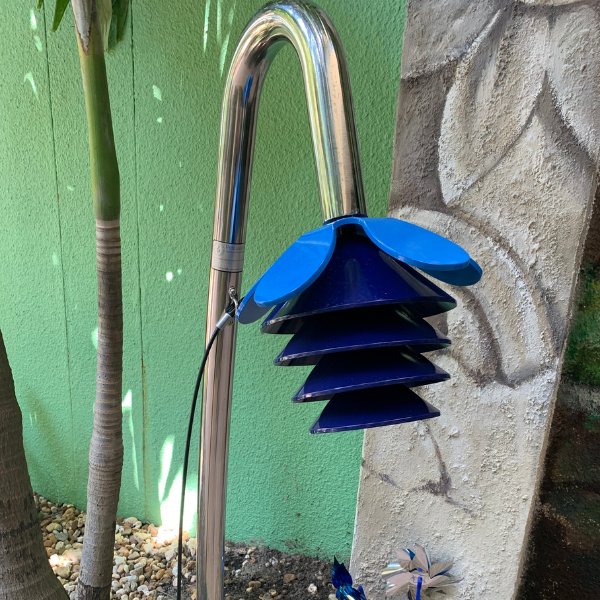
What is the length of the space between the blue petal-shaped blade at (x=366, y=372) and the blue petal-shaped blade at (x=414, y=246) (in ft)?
0.27

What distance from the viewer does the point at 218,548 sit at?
825 mm

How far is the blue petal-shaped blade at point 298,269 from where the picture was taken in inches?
13.4

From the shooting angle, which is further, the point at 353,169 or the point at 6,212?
the point at 6,212

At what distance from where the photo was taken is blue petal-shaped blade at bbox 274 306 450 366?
36cm

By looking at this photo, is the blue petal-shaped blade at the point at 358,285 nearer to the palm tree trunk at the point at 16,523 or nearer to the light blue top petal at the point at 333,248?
the light blue top petal at the point at 333,248

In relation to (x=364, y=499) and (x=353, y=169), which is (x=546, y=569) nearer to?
(x=364, y=499)

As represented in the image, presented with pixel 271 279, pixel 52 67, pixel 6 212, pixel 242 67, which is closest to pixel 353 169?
pixel 271 279

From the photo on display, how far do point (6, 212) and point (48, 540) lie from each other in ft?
3.53

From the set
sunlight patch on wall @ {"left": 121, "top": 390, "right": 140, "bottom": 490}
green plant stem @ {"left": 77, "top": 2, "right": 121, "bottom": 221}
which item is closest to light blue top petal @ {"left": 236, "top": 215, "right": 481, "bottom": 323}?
green plant stem @ {"left": 77, "top": 2, "right": 121, "bottom": 221}

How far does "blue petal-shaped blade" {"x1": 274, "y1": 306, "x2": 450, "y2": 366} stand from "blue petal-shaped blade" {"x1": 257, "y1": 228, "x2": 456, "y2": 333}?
0.02 metres

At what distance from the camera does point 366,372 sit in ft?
1.24

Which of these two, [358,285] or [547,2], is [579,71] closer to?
[547,2]

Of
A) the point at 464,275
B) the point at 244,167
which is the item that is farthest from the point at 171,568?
the point at 464,275

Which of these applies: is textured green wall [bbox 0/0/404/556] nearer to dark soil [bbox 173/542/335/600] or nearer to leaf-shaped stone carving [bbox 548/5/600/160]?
dark soil [bbox 173/542/335/600]
